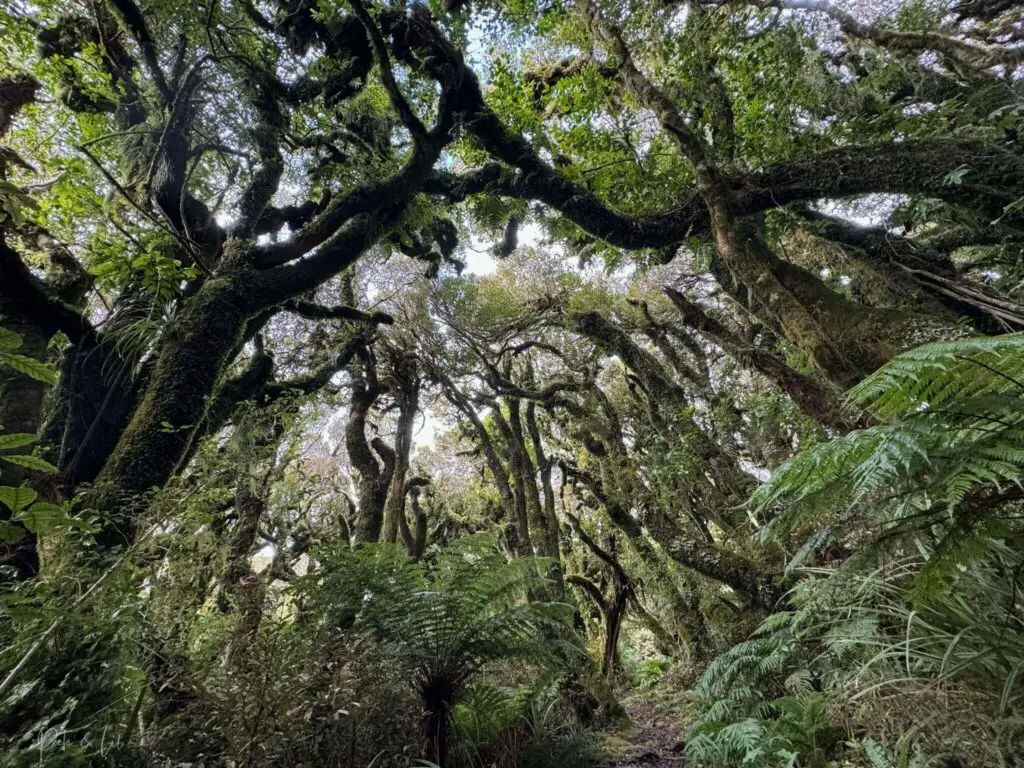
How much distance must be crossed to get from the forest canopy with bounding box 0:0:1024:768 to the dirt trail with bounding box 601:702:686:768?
0.07 m

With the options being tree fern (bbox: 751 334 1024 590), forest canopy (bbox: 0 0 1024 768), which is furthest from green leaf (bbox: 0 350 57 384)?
tree fern (bbox: 751 334 1024 590)

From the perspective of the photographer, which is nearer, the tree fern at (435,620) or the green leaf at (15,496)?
the green leaf at (15,496)

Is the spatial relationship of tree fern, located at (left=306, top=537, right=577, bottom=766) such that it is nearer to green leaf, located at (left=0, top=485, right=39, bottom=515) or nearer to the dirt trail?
green leaf, located at (left=0, top=485, right=39, bottom=515)

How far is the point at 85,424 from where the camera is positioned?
336 cm

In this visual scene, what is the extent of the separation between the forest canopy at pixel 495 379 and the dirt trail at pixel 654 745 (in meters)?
0.07

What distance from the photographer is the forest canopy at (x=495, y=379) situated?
1.64 meters

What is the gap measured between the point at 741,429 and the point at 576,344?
146 inches

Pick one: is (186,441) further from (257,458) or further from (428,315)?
(428,315)

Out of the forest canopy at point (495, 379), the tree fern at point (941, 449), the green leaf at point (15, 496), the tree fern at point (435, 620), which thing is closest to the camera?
the green leaf at point (15, 496)

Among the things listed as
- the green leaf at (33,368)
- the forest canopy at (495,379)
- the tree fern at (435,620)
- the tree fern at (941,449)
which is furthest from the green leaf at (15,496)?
the tree fern at (941,449)

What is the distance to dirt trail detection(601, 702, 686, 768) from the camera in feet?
12.9

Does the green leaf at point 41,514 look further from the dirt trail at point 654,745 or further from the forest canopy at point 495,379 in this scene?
the dirt trail at point 654,745

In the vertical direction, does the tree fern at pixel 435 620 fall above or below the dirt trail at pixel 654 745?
above

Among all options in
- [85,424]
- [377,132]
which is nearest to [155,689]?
[85,424]
